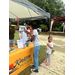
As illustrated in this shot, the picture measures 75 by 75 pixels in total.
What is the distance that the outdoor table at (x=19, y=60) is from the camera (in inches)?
73.1

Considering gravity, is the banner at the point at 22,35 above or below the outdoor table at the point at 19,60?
above

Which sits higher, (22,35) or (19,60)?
(22,35)

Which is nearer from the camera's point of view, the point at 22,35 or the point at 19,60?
the point at 19,60

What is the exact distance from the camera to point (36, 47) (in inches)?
80.5

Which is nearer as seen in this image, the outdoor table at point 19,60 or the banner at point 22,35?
the outdoor table at point 19,60

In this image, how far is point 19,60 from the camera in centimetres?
207

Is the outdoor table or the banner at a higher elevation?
the banner

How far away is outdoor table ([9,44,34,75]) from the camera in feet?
6.09

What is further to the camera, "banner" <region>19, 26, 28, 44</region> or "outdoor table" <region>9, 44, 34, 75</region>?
"banner" <region>19, 26, 28, 44</region>
